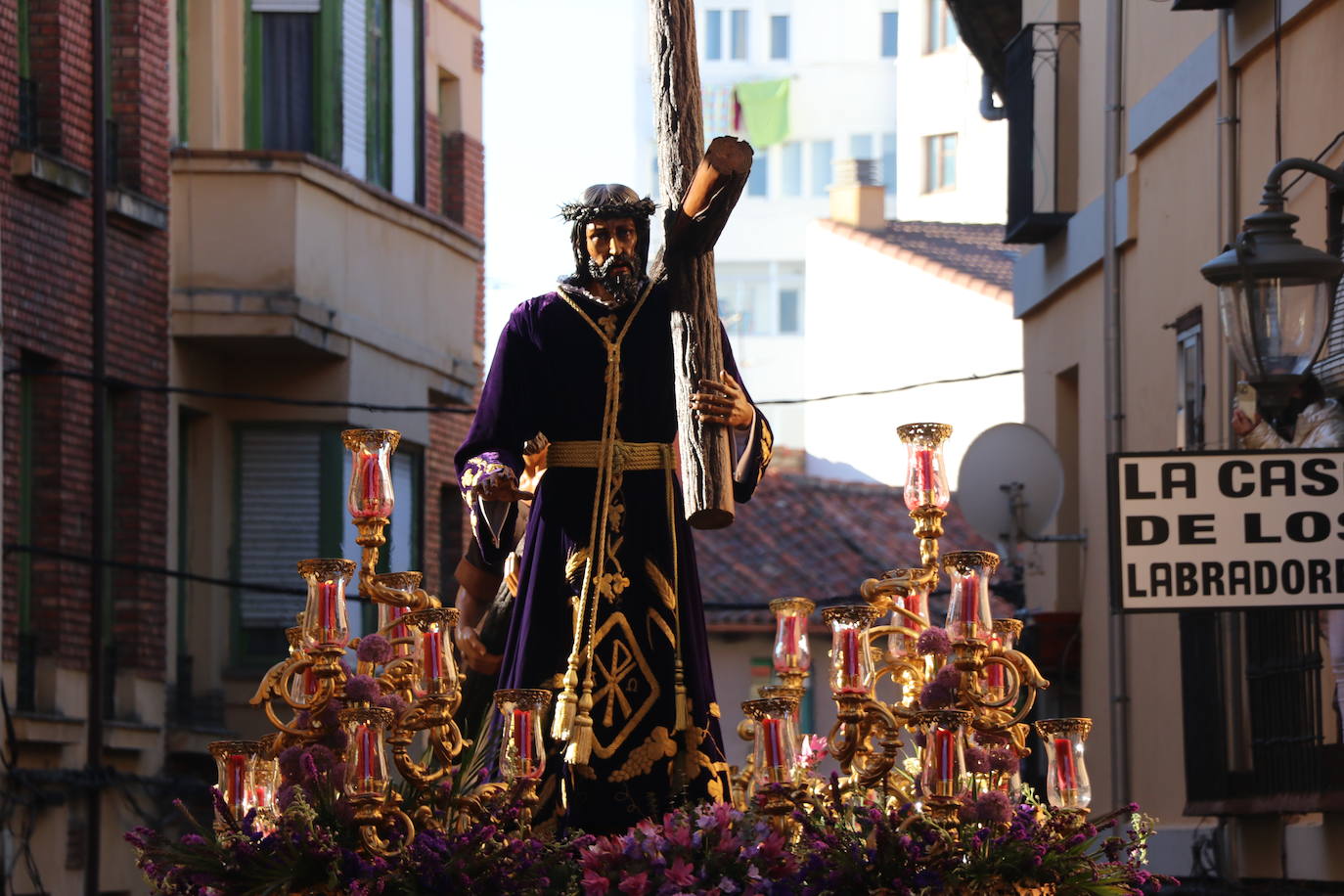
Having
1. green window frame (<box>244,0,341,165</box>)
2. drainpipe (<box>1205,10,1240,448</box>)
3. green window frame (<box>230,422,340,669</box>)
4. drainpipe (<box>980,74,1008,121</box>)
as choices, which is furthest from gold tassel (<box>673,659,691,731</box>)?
green window frame (<box>244,0,341,165</box>)

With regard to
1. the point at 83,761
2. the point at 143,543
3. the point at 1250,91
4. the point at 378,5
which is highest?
the point at 378,5

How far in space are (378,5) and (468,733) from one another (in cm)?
1521

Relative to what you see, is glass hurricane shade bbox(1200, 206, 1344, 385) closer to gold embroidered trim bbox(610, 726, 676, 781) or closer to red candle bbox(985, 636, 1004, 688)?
red candle bbox(985, 636, 1004, 688)

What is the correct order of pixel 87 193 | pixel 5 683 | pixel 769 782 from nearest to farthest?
pixel 769 782
pixel 5 683
pixel 87 193

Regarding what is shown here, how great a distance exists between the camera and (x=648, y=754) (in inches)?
343

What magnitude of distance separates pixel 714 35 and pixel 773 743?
72.8 meters

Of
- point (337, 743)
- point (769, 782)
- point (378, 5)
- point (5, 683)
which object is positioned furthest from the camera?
point (378, 5)

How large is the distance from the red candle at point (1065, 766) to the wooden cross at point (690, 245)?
47.2 inches

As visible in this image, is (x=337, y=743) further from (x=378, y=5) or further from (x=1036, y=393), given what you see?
(x=378, y=5)

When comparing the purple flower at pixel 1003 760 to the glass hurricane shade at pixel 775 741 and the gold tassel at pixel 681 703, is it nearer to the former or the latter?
the glass hurricane shade at pixel 775 741

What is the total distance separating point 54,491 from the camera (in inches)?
745

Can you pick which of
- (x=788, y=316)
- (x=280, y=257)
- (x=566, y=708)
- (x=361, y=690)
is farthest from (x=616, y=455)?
(x=788, y=316)

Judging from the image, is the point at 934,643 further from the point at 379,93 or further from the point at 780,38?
the point at 780,38

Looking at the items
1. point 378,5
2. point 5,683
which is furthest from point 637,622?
point 378,5
